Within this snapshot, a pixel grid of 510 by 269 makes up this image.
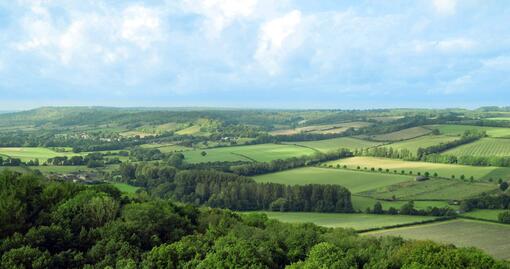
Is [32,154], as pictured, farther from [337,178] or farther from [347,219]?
[347,219]

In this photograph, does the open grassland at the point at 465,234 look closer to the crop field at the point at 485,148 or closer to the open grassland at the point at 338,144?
the crop field at the point at 485,148

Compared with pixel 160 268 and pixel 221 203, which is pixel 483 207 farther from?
pixel 160 268

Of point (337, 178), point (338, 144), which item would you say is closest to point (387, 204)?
point (337, 178)

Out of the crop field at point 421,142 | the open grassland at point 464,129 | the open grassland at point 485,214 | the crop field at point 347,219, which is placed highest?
the open grassland at point 464,129

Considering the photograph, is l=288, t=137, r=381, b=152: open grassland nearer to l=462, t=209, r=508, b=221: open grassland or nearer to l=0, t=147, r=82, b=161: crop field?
l=462, t=209, r=508, b=221: open grassland

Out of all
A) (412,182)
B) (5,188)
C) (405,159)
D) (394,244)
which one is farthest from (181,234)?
(405,159)

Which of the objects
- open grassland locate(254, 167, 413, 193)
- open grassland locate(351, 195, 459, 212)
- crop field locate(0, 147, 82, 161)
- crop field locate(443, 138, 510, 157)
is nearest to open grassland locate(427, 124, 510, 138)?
crop field locate(443, 138, 510, 157)

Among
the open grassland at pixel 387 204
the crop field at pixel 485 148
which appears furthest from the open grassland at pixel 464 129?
the open grassland at pixel 387 204
